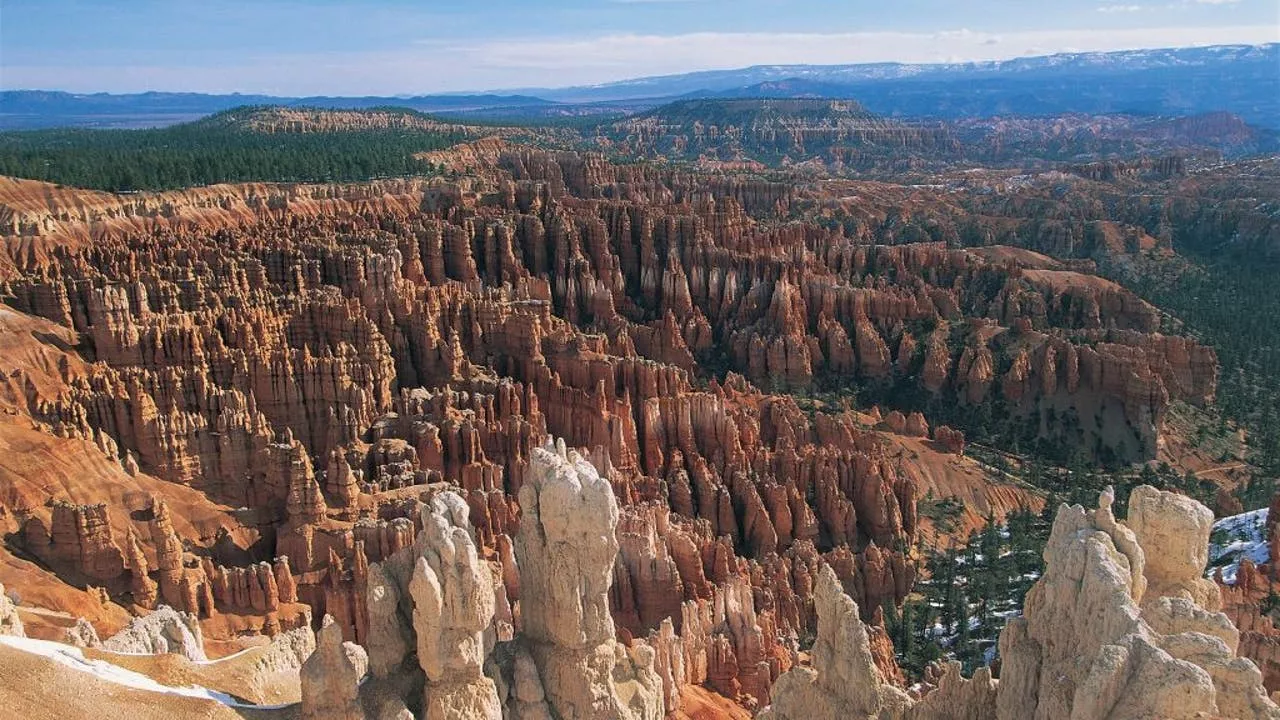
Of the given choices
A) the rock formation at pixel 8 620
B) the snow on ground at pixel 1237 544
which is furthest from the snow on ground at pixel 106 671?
the snow on ground at pixel 1237 544

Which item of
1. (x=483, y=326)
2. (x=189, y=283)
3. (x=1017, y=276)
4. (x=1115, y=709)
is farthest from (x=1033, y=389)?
(x=1115, y=709)

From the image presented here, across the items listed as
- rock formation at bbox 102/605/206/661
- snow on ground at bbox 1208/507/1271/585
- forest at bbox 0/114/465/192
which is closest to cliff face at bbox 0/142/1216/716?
rock formation at bbox 102/605/206/661

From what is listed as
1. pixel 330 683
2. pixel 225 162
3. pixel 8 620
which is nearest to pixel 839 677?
pixel 330 683

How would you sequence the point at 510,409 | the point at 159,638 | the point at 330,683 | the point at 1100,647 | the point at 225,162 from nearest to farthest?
the point at 1100,647
the point at 330,683
the point at 159,638
the point at 510,409
the point at 225,162

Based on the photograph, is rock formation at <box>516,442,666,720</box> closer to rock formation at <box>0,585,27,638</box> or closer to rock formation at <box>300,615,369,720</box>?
rock formation at <box>300,615,369,720</box>

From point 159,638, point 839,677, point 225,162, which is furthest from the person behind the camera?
point 225,162

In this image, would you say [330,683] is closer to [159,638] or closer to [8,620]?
[8,620]

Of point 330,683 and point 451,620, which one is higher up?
point 451,620
